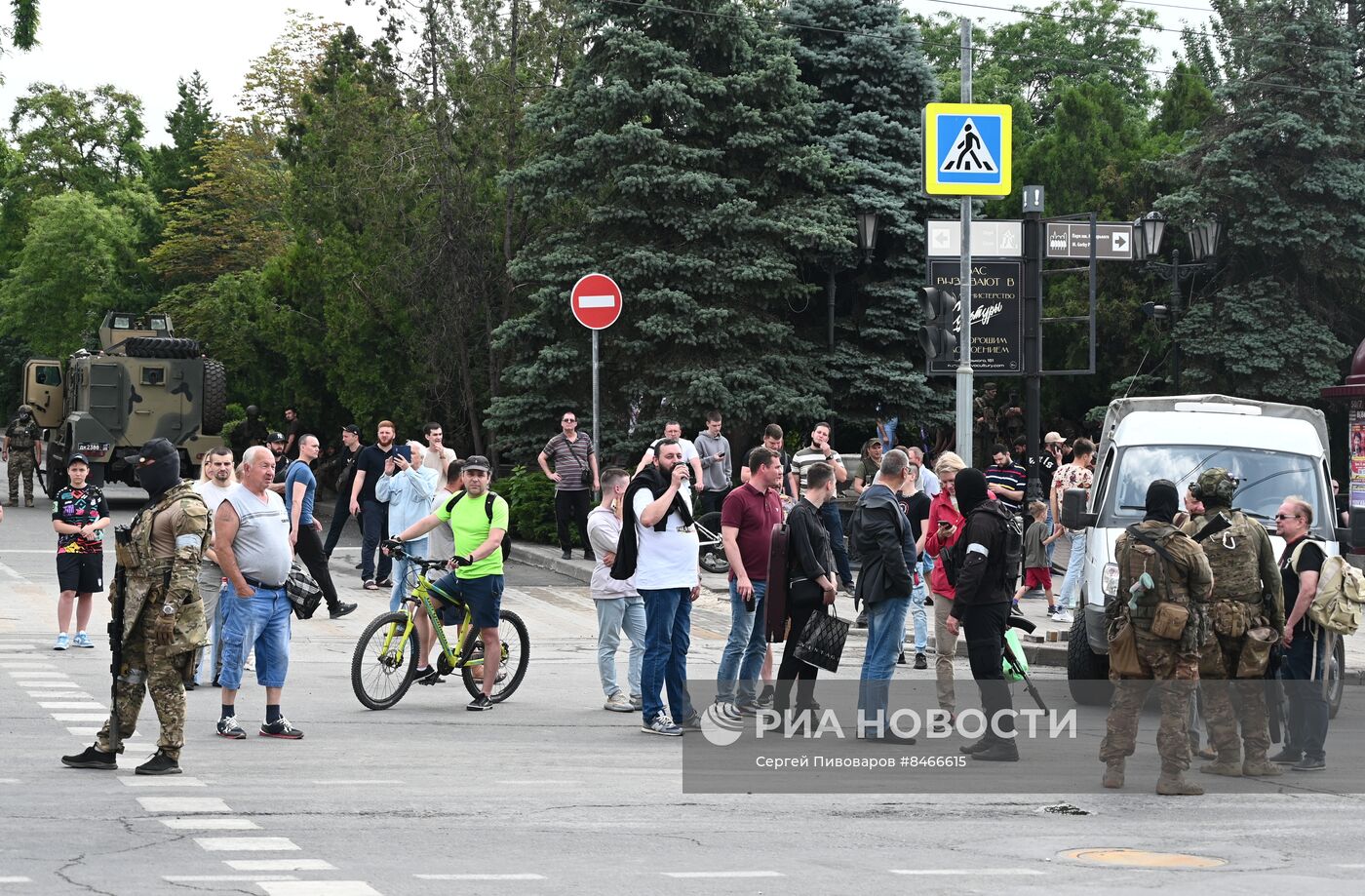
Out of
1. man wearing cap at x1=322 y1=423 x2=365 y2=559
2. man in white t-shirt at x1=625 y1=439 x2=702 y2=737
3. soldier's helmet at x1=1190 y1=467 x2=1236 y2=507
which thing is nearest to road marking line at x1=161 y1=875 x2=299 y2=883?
man in white t-shirt at x1=625 y1=439 x2=702 y2=737

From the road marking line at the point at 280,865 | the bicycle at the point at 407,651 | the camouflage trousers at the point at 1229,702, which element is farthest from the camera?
the bicycle at the point at 407,651

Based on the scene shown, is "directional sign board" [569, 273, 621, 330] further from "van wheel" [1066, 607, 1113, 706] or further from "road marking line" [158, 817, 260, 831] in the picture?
"road marking line" [158, 817, 260, 831]

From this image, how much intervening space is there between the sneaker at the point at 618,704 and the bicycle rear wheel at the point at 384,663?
1.43 m

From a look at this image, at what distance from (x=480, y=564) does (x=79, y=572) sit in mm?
4564

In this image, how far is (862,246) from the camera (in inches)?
1113

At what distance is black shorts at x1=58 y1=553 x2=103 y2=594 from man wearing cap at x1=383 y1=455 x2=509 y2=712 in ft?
13.4

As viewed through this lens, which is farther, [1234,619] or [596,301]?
[596,301]

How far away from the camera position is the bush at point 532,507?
994 inches

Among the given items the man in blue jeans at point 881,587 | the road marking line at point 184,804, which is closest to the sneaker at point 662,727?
the man in blue jeans at point 881,587

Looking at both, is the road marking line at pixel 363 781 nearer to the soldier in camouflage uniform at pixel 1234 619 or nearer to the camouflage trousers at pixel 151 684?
A: the camouflage trousers at pixel 151 684

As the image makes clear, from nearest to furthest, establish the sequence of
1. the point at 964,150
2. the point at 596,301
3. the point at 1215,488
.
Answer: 1. the point at 1215,488
2. the point at 964,150
3. the point at 596,301

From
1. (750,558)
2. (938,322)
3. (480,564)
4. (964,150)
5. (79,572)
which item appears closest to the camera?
(750,558)

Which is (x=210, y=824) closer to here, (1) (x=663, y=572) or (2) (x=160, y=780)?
(2) (x=160, y=780)

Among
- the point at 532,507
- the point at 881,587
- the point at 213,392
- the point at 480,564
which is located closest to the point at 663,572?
the point at 881,587
